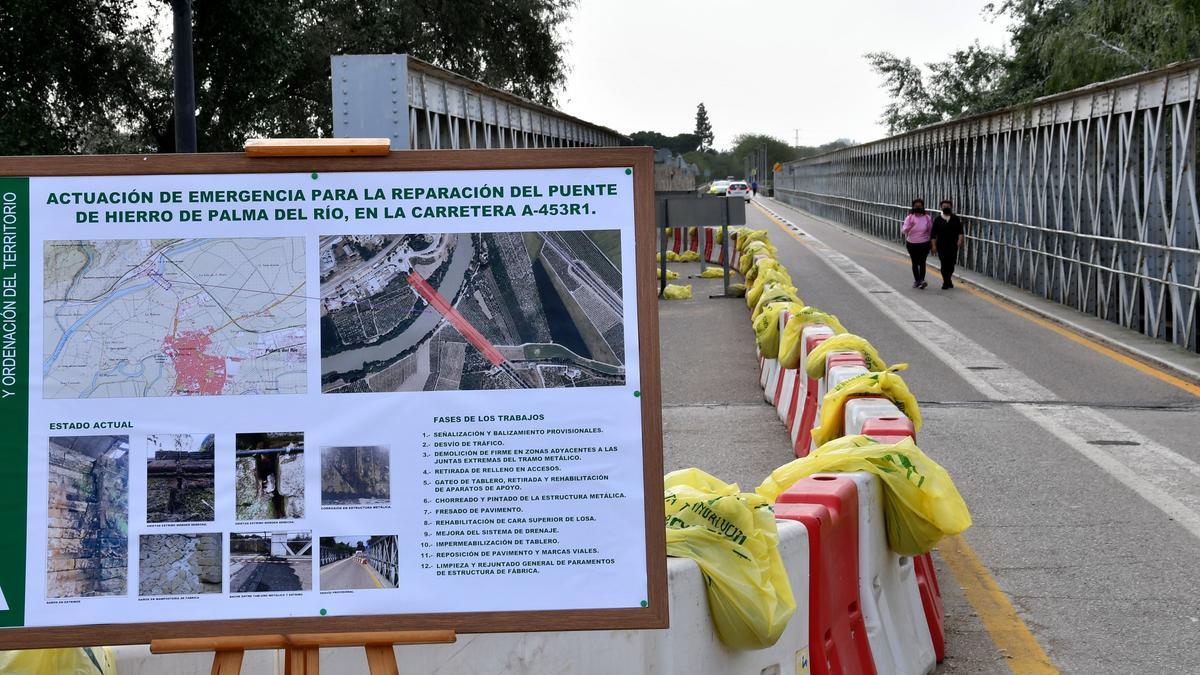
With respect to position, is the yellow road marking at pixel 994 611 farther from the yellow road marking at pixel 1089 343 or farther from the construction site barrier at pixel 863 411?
the yellow road marking at pixel 1089 343

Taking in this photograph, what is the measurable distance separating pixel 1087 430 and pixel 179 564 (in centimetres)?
987

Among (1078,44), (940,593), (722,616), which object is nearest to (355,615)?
(722,616)

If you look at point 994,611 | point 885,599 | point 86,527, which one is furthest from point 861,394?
point 86,527

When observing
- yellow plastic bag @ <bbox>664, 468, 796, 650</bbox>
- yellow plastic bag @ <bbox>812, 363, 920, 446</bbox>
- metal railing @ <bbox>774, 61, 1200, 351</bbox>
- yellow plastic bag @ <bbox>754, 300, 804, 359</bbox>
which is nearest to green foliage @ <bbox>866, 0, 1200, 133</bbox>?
metal railing @ <bbox>774, 61, 1200, 351</bbox>

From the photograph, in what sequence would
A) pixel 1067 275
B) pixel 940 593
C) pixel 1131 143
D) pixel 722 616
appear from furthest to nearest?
1. pixel 1067 275
2. pixel 1131 143
3. pixel 940 593
4. pixel 722 616

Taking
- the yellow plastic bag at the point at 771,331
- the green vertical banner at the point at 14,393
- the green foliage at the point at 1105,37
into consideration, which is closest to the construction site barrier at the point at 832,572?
the green vertical banner at the point at 14,393

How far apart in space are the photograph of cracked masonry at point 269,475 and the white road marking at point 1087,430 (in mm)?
6324

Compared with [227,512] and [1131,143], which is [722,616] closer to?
[227,512]

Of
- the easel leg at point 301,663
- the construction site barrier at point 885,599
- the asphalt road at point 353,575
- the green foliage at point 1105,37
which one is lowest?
the construction site barrier at point 885,599

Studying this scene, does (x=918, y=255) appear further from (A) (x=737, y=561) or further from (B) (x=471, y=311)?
(B) (x=471, y=311)

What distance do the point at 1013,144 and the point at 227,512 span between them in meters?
25.4

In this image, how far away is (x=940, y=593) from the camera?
6.98m

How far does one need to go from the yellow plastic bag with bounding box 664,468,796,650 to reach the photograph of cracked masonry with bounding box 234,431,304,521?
130cm

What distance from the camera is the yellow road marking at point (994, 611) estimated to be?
232 inches
